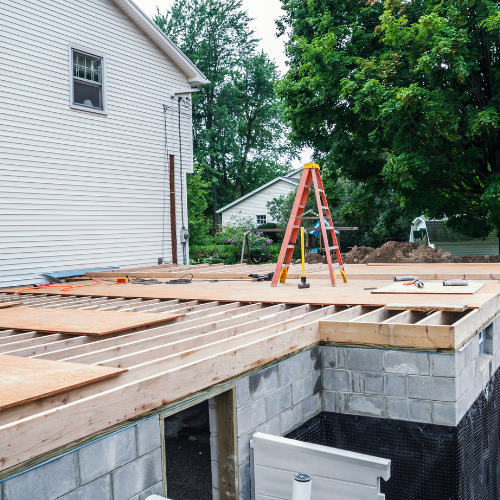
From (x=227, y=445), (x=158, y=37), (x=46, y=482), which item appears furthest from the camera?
(x=158, y=37)

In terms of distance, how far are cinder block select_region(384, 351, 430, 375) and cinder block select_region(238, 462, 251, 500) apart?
1371mm

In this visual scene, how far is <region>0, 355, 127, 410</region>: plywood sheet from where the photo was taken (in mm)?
2264

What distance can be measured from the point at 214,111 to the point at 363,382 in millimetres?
34347

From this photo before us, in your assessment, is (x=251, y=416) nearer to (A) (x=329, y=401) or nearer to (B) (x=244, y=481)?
(B) (x=244, y=481)

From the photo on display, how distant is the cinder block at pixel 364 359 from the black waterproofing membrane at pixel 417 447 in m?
0.42

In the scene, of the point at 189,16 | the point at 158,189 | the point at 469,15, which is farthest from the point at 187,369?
the point at 189,16

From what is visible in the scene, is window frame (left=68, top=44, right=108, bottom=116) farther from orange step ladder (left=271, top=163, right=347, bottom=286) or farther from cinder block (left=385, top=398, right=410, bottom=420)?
cinder block (left=385, top=398, right=410, bottom=420)

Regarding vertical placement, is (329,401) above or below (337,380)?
below

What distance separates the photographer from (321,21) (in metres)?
15.9

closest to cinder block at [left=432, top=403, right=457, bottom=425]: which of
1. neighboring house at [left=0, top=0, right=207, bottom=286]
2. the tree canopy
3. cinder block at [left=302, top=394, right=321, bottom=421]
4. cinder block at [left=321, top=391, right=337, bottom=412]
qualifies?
cinder block at [left=321, top=391, right=337, bottom=412]

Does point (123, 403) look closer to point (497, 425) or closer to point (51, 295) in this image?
point (497, 425)

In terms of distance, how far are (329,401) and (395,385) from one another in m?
0.61

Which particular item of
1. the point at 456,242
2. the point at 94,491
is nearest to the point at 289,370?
the point at 94,491

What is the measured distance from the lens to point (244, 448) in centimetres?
333
